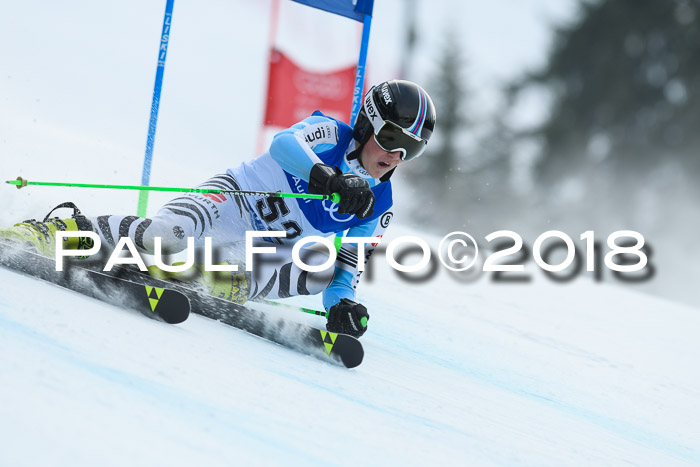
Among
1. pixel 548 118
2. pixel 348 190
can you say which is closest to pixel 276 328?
pixel 348 190

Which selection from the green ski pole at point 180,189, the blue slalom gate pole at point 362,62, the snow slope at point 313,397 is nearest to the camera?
the snow slope at point 313,397

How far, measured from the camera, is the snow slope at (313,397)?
1542 millimetres

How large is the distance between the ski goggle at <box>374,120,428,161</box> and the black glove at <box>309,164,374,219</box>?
286 mm

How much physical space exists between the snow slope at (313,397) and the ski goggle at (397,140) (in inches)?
33.6

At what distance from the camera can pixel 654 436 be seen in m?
3.17

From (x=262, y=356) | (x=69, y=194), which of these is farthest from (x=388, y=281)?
(x=262, y=356)

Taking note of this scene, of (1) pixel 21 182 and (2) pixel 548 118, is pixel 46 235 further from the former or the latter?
(2) pixel 548 118

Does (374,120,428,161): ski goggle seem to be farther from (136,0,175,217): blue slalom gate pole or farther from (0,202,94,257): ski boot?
(136,0,175,217): blue slalom gate pole

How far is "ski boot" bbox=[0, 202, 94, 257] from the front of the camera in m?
3.06

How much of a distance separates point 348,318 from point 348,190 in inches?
25.7

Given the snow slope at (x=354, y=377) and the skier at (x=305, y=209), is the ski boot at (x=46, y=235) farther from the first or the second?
the snow slope at (x=354, y=377)

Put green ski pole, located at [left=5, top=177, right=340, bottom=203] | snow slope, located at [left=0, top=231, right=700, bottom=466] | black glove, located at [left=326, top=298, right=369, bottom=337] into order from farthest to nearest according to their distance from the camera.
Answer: black glove, located at [left=326, top=298, right=369, bottom=337]
green ski pole, located at [left=5, top=177, right=340, bottom=203]
snow slope, located at [left=0, top=231, right=700, bottom=466]

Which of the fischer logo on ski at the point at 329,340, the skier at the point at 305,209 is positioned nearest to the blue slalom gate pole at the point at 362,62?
the skier at the point at 305,209

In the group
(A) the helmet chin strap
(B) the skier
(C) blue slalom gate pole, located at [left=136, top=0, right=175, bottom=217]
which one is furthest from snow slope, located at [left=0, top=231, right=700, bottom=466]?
(C) blue slalom gate pole, located at [left=136, top=0, right=175, bottom=217]
